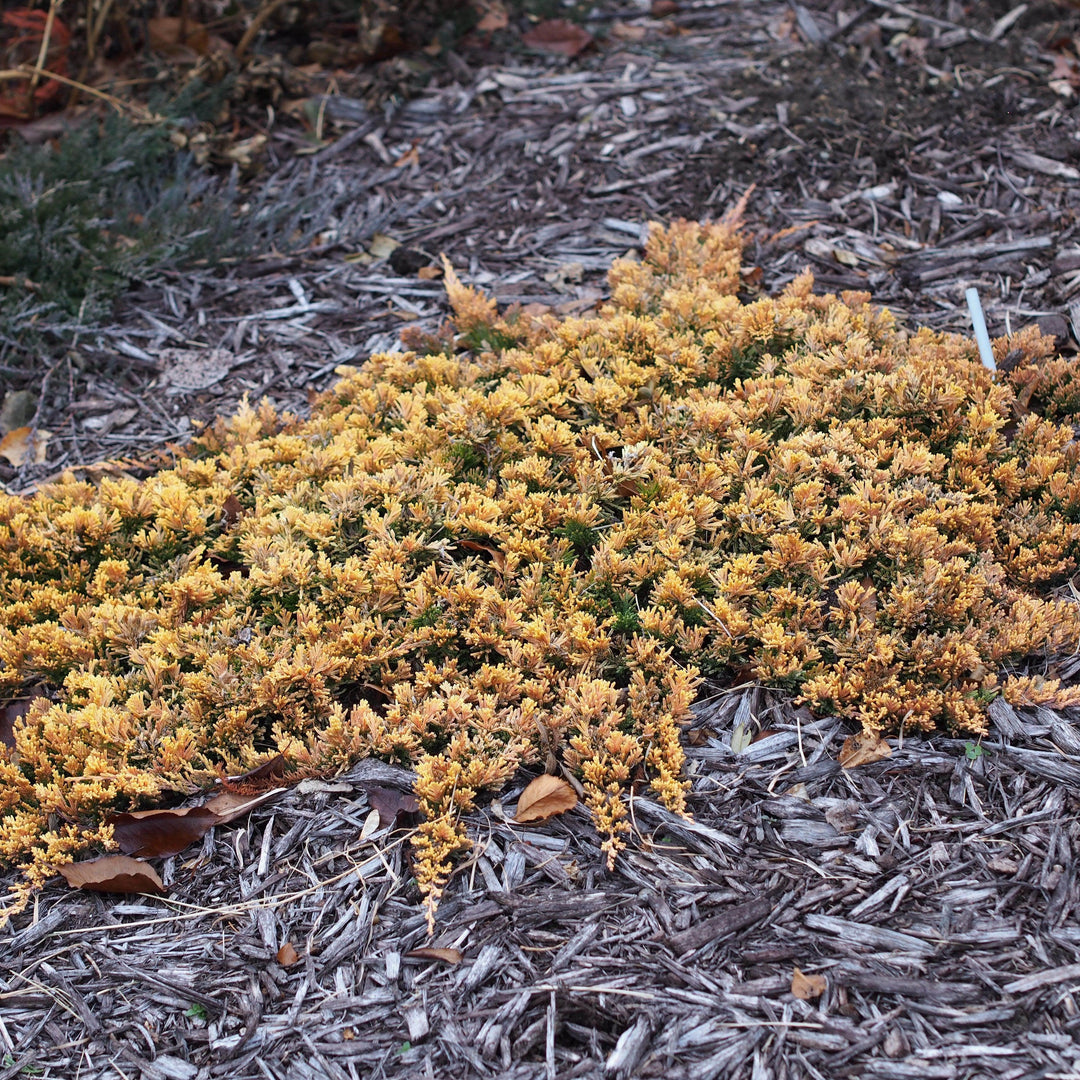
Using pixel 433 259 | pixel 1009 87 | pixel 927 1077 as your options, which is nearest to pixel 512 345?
pixel 433 259

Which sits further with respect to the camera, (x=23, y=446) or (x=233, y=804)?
(x=23, y=446)

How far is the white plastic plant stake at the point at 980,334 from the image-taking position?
3.62 metres

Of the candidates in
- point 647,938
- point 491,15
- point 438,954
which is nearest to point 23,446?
point 438,954

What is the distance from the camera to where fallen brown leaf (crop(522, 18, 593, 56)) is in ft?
20.1

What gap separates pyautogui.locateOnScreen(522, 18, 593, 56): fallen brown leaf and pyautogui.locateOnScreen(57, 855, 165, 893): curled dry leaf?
5341 mm

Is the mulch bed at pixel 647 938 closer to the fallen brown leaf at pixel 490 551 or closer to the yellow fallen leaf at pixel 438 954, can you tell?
the yellow fallen leaf at pixel 438 954

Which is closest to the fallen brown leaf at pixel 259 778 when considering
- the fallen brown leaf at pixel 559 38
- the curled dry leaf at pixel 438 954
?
the curled dry leaf at pixel 438 954

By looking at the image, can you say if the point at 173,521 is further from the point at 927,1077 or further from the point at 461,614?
the point at 927,1077

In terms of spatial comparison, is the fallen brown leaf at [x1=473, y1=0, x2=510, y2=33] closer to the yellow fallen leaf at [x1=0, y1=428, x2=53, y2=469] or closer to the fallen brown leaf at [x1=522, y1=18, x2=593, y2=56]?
the fallen brown leaf at [x1=522, y1=18, x2=593, y2=56]

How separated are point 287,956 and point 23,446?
114 inches

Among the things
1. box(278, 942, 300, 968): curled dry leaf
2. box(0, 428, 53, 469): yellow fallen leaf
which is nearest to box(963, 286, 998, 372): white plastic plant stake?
box(278, 942, 300, 968): curled dry leaf

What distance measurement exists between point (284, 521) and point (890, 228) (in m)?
3.27

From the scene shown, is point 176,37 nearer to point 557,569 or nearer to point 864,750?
point 557,569

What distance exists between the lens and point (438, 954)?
2273mm
